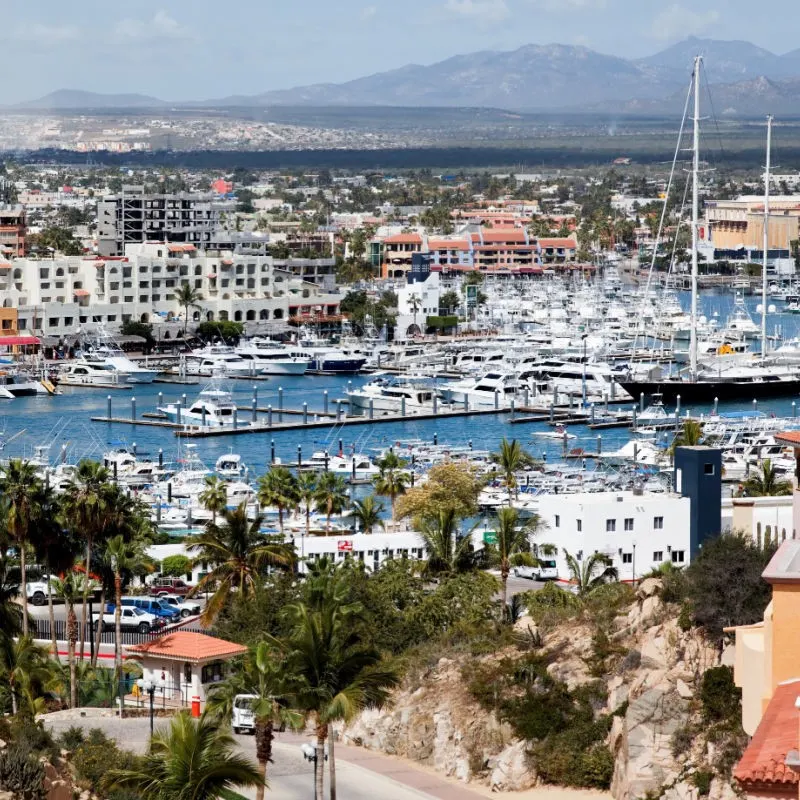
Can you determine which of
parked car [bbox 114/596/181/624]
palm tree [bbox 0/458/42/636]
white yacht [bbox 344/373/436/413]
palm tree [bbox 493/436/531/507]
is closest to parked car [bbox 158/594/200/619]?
parked car [bbox 114/596/181/624]

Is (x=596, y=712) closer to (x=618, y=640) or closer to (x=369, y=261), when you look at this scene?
(x=618, y=640)

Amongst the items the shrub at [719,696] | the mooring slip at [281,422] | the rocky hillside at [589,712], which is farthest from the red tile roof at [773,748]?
the mooring slip at [281,422]

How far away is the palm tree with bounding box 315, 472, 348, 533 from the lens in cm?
3184

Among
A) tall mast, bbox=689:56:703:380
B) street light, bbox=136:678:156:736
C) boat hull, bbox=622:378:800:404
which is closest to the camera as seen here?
street light, bbox=136:678:156:736

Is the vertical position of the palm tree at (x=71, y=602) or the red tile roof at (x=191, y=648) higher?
the red tile roof at (x=191, y=648)

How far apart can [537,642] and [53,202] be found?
461 ft

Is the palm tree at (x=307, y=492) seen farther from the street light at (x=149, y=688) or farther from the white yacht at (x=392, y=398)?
the white yacht at (x=392, y=398)

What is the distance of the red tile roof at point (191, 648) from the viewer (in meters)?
18.4

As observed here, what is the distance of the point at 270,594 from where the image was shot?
20438 millimetres

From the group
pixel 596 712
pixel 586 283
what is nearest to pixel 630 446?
pixel 596 712

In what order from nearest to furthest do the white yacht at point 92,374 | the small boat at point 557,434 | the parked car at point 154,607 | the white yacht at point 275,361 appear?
the parked car at point 154,607 → the small boat at point 557,434 → the white yacht at point 92,374 → the white yacht at point 275,361

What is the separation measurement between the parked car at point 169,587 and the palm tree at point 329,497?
372 cm

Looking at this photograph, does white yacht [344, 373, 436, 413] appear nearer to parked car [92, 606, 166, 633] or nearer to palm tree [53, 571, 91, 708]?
parked car [92, 606, 166, 633]

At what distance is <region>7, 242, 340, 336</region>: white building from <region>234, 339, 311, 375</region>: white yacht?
9.81 meters
